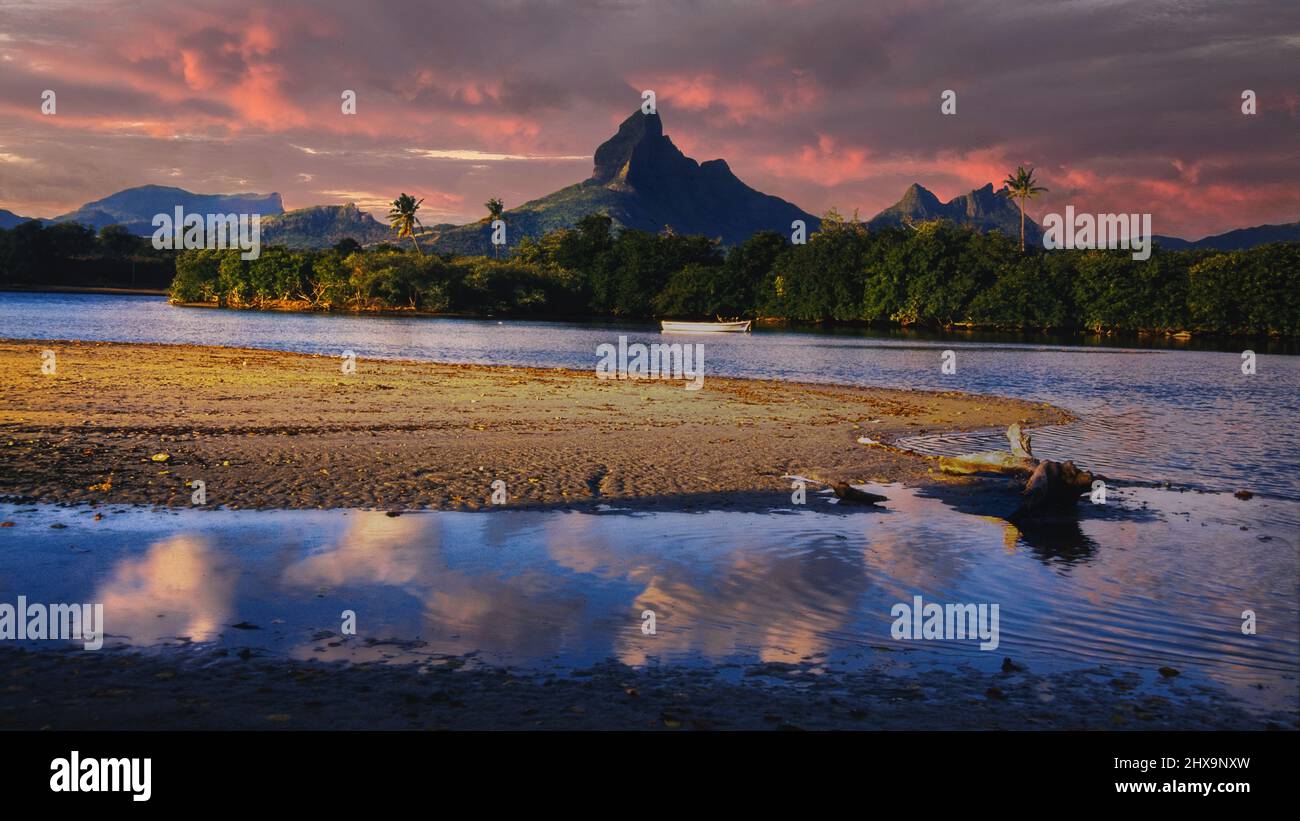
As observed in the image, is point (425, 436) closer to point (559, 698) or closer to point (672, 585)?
point (672, 585)

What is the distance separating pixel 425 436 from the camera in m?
23.4

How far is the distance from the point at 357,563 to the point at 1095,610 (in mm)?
8860

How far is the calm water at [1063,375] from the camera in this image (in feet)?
83.7

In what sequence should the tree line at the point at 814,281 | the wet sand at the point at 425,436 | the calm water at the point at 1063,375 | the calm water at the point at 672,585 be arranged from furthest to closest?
the tree line at the point at 814,281, the calm water at the point at 1063,375, the wet sand at the point at 425,436, the calm water at the point at 672,585

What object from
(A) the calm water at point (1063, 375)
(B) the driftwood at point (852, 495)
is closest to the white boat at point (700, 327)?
(A) the calm water at point (1063, 375)

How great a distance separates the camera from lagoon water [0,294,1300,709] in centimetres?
949

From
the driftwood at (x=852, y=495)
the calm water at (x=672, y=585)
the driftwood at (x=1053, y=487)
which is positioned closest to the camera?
the calm water at (x=672, y=585)

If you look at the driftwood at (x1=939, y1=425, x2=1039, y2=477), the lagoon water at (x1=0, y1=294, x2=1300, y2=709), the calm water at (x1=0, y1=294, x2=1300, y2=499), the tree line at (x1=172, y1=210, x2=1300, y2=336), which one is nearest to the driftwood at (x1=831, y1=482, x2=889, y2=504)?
the lagoon water at (x1=0, y1=294, x2=1300, y2=709)

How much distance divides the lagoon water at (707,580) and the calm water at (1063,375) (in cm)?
477

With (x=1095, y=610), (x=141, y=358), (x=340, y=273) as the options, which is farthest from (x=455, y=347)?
(x=340, y=273)

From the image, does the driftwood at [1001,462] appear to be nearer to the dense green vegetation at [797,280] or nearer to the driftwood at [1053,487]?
the driftwood at [1053,487]

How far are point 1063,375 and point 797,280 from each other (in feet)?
369
